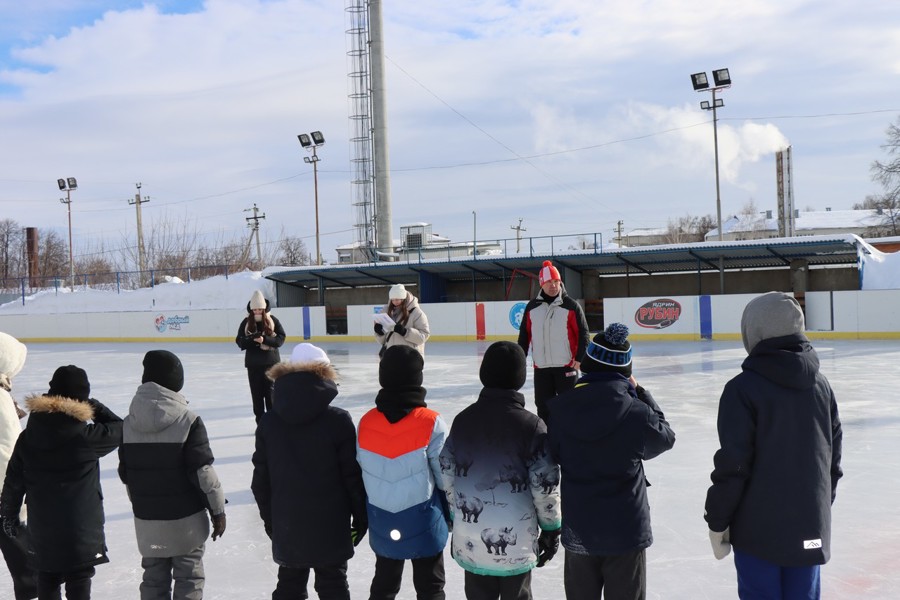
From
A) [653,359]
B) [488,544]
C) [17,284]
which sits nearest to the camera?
[488,544]

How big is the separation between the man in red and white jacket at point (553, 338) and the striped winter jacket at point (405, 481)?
2855mm

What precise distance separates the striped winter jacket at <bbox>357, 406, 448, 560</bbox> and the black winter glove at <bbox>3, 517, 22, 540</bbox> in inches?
59.0

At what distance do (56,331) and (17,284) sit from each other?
18.3 meters

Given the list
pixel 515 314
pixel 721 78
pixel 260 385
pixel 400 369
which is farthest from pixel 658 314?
pixel 400 369

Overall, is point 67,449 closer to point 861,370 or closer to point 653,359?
point 861,370

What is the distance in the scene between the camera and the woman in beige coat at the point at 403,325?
6164 millimetres

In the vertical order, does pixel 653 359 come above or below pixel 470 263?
below

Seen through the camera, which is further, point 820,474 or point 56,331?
point 56,331

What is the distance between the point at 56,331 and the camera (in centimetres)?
2645

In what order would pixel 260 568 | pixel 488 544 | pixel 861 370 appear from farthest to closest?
pixel 861 370
pixel 260 568
pixel 488 544

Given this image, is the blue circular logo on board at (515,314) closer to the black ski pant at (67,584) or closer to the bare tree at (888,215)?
the black ski pant at (67,584)

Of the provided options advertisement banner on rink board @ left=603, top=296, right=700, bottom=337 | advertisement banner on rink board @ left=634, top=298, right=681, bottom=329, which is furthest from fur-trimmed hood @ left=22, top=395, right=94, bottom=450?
advertisement banner on rink board @ left=634, top=298, right=681, bottom=329

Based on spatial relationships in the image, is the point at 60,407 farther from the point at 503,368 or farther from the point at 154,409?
the point at 503,368

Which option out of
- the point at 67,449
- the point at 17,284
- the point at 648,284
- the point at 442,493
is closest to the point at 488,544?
the point at 442,493
